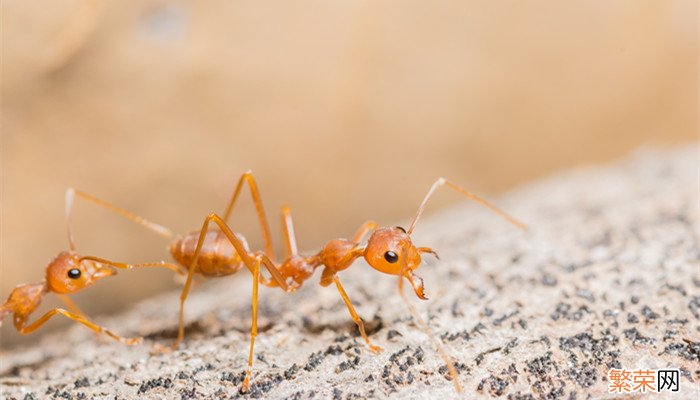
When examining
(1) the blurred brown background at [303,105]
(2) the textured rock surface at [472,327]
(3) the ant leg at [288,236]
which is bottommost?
(2) the textured rock surface at [472,327]

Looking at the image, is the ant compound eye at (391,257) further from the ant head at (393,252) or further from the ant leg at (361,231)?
the ant leg at (361,231)

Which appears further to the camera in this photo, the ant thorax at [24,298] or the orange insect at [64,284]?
the ant thorax at [24,298]

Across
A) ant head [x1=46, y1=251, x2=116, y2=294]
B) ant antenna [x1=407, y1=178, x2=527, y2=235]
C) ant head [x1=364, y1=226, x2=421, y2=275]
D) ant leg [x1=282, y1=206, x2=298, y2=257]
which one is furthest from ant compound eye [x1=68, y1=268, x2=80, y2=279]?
ant antenna [x1=407, y1=178, x2=527, y2=235]

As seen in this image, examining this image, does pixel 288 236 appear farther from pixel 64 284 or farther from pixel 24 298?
pixel 24 298

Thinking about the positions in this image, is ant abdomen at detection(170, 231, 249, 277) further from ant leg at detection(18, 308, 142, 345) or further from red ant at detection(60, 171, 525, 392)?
ant leg at detection(18, 308, 142, 345)

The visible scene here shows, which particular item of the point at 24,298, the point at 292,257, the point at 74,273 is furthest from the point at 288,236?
the point at 24,298

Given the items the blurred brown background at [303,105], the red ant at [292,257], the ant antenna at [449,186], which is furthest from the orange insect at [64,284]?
the ant antenna at [449,186]

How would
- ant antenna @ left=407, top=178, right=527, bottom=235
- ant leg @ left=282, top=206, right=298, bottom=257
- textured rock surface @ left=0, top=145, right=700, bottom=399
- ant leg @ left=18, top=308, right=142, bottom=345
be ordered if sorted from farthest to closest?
1. ant leg @ left=282, top=206, right=298, bottom=257
2. ant leg @ left=18, top=308, right=142, bottom=345
3. ant antenna @ left=407, top=178, right=527, bottom=235
4. textured rock surface @ left=0, top=145, right=700, bottom=399
